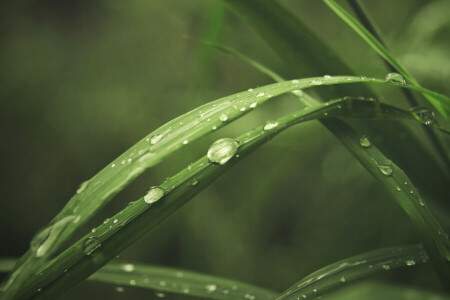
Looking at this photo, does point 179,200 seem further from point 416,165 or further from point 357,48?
point 357,48

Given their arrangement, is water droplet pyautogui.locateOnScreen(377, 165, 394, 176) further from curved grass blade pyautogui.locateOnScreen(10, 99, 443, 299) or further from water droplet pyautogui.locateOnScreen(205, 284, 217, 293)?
water droplet pyautogui.locateOnScreen(205, 284, 217, 293)

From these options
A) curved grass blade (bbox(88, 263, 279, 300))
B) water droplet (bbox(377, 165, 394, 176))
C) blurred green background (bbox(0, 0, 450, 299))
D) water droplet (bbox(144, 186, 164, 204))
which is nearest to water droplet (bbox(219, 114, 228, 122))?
water droplet (bbox(144, 186, 164, 204))

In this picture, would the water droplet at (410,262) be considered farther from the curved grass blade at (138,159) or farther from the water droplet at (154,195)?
the water droplet at (154,195)

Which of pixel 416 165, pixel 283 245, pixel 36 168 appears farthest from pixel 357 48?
pixel 36 168

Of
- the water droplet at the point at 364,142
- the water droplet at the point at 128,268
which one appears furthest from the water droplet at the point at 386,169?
the water droplet at the point at 128,268

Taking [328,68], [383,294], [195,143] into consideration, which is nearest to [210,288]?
[383,294]

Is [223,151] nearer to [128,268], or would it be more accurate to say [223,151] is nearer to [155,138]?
[155,138]
